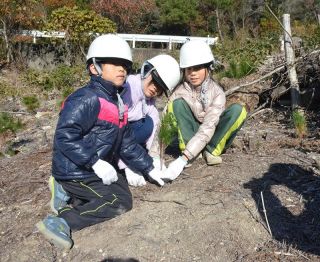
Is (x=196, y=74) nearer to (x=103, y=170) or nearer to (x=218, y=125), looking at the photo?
(x=218, y=125)

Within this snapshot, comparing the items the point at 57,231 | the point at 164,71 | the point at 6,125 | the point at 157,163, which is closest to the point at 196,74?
the point at 164,71

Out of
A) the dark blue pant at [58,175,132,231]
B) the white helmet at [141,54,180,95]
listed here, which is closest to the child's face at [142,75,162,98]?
the white helmet at [141,54,180,95]

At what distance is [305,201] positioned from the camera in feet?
8.42

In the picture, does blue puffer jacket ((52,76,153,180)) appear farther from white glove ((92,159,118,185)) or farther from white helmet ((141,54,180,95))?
white helmet ((141,54,180,95))

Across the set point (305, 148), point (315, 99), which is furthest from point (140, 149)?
point (315, 99)

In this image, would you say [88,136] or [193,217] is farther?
[88,136]

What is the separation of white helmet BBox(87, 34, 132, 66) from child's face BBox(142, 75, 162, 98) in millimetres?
437

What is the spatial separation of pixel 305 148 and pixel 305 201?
3.32ft

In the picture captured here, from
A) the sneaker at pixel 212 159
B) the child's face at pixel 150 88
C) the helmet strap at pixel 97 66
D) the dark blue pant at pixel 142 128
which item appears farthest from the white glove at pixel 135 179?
the helmet strap at pixel 97 66

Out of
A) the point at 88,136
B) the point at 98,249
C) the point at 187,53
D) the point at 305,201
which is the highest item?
the point at 187,53

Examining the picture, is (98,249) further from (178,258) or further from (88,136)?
(88,136)

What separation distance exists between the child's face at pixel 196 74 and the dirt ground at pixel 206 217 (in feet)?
1.95

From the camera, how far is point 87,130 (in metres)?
2.58

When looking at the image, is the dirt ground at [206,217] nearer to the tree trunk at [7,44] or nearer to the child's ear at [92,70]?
the child's ear at [92,70]
